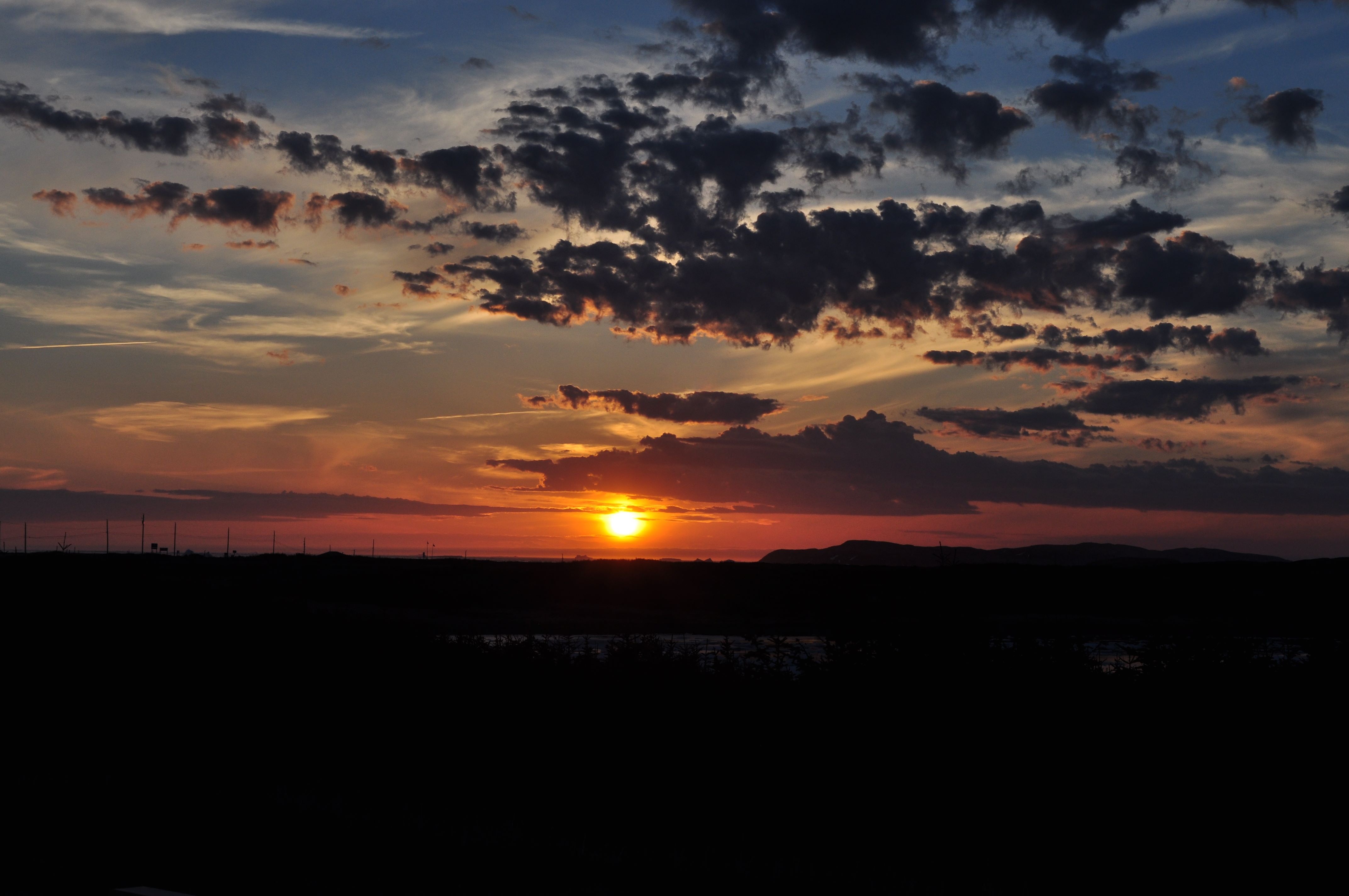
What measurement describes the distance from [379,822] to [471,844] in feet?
4.30

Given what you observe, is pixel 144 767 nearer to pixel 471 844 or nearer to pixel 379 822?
pixel 379 822

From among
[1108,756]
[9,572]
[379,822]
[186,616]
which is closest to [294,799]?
[379,822]

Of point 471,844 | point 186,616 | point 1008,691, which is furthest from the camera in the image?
point 186,616

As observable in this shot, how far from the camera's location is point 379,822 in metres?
10.8

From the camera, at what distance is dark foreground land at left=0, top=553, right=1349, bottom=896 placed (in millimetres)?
10008

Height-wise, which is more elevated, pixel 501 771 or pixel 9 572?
pixel 9 572

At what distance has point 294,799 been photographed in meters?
11.8

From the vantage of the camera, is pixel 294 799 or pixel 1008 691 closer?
pixel 294 799

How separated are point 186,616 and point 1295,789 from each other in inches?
907

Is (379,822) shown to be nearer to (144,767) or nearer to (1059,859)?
(144,767)

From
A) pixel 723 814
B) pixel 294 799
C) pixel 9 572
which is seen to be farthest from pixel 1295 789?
pixel 9 572

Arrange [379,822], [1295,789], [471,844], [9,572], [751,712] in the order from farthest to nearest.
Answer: [9,572] < [751,712] < [1295,789] < [379,822] < [471,844]

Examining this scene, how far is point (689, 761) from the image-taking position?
1405 centimetres

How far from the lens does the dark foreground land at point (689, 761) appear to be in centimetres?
1001
